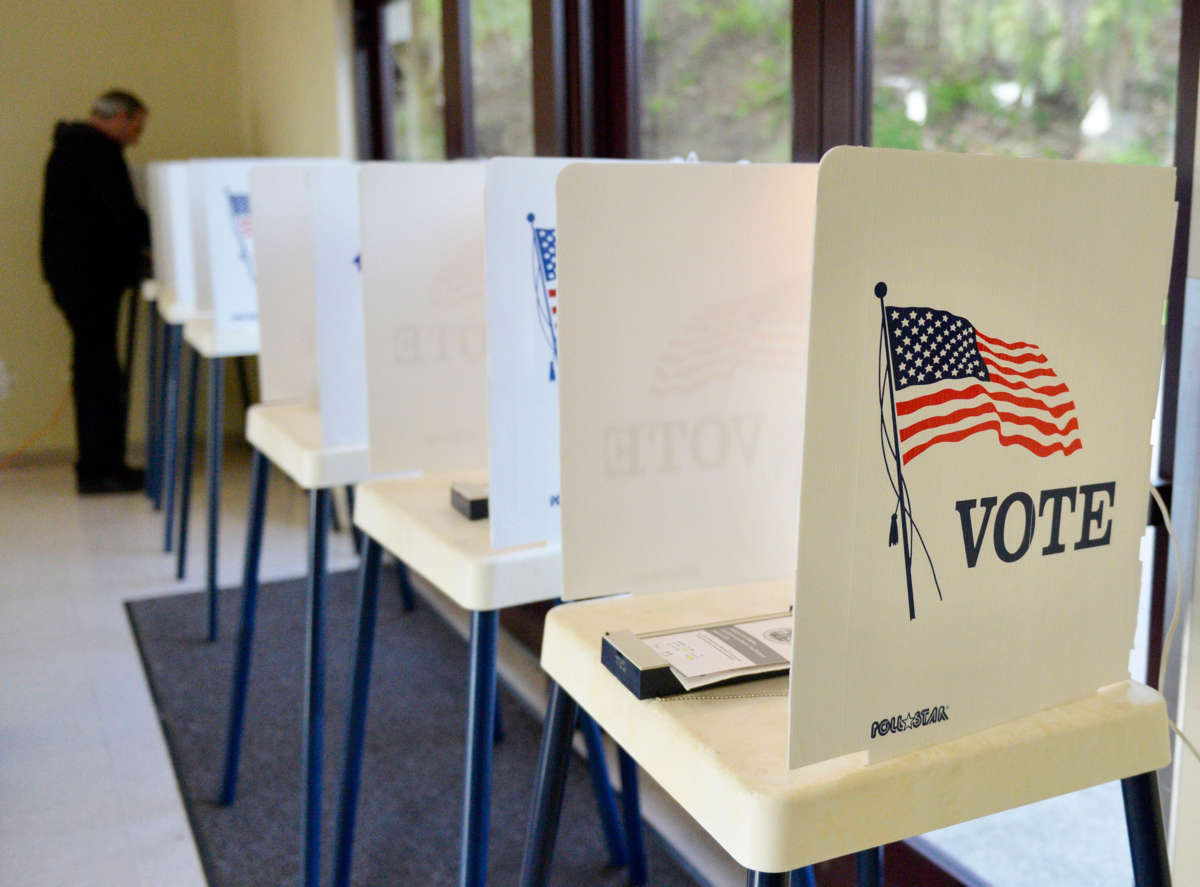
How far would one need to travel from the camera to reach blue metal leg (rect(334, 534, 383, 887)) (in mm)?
1416

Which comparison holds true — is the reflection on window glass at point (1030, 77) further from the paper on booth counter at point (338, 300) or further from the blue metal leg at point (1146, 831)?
the paper on booth counter at point (338, 300)

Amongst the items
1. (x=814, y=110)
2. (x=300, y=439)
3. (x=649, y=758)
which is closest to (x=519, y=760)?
(x=300, y=439)

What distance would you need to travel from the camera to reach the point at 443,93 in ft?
9.26

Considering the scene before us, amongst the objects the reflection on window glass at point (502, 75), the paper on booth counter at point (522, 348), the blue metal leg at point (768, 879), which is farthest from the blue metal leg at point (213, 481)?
the blue metal leg at point (768, 879)

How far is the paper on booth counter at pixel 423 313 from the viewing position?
139 centimetres

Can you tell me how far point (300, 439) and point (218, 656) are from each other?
1220 mm

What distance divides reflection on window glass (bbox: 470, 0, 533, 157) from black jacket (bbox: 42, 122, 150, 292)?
1903mm

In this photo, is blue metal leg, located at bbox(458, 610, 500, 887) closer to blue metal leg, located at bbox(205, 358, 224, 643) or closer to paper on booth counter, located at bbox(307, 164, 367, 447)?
paper on booth counter, located at bbox(307, 164, 367, 447)

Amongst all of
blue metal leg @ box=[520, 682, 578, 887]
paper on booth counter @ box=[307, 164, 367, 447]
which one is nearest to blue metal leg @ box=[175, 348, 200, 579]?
paper on booth counter @ box=[307, 164, 367, 447]

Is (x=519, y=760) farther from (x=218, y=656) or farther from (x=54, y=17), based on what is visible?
(x=54, y=17)

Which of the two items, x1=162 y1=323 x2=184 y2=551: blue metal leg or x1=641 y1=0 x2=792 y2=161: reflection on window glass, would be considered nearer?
x1=641 y1=0 x2=792 y2=161: reflection on window glass

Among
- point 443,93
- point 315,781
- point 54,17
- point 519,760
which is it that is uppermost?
point 54,17

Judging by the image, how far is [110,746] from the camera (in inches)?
86.6

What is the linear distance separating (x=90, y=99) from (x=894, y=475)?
4545 mm
